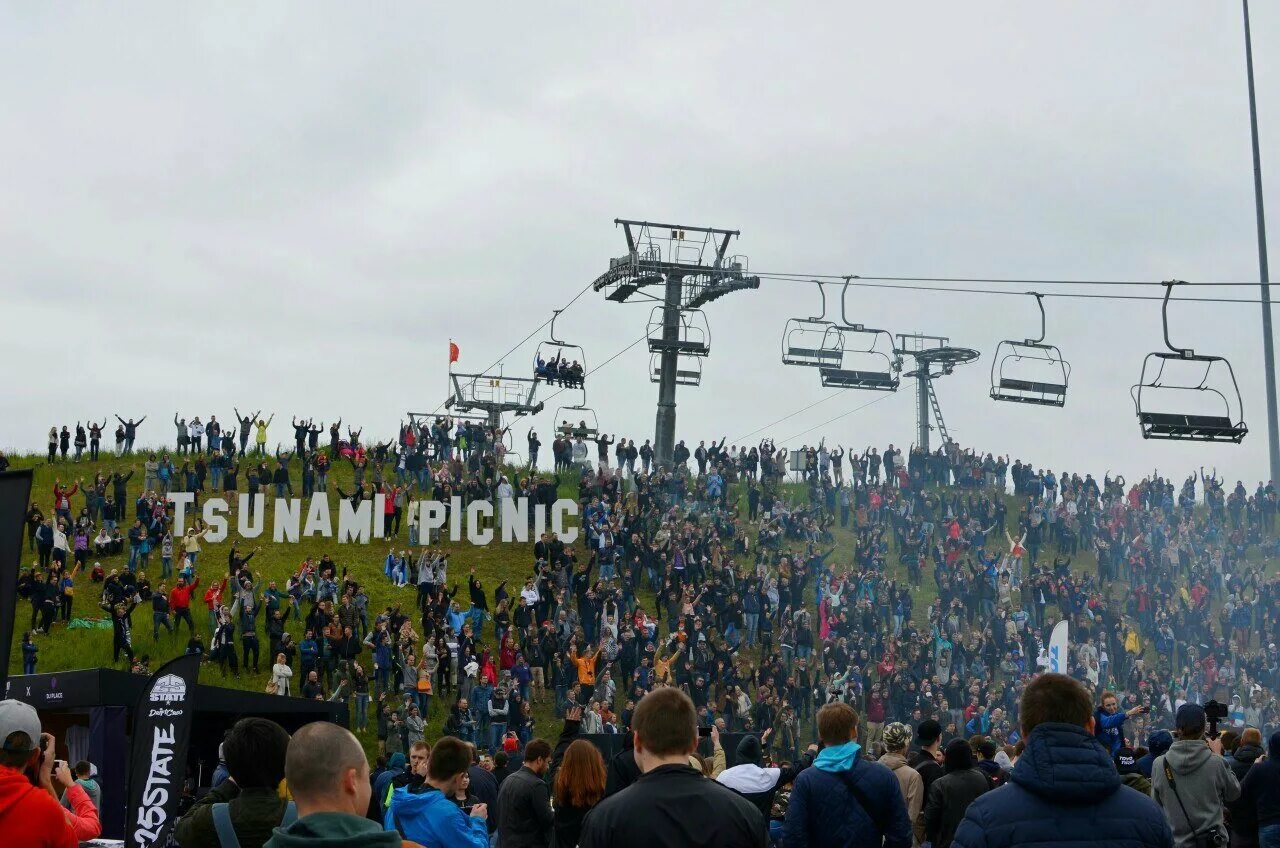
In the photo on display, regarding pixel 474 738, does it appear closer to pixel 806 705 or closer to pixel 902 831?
pixel 806 705

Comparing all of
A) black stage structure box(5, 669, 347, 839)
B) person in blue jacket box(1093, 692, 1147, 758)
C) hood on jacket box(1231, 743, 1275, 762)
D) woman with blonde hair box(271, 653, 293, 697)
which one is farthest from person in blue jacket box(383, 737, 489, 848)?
woman with blonde hair box(271, 653, 293, 697)

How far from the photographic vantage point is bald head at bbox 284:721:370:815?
12.8 ft

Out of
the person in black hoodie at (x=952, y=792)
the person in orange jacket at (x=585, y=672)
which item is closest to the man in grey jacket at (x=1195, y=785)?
the person in black hoodie at (x=952, y=792)

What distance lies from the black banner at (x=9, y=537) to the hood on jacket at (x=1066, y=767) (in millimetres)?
3831

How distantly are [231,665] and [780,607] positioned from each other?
46.2 feet

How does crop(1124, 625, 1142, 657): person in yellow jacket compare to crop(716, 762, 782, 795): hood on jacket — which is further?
crop(1124, 625, 1142, 657): person in yellow jacket

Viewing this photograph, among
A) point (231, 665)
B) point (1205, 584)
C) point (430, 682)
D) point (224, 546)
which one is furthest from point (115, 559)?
point (1205, 584)

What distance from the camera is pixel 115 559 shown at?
129 ft

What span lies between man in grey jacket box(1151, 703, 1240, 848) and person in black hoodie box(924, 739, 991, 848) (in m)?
1.10

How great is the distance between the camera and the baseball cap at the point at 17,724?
195 inches

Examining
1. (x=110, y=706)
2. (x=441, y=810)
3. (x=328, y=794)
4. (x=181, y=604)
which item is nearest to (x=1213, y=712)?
(x=441, y=810)

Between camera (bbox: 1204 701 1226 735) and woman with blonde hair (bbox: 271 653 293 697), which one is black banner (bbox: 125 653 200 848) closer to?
camera (bbox: 1204 701 1226 735)

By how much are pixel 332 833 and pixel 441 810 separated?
3212mm

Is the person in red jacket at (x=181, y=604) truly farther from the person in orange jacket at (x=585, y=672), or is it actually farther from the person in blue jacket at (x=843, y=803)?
the person in blue jacket at (x=843, y=803)
